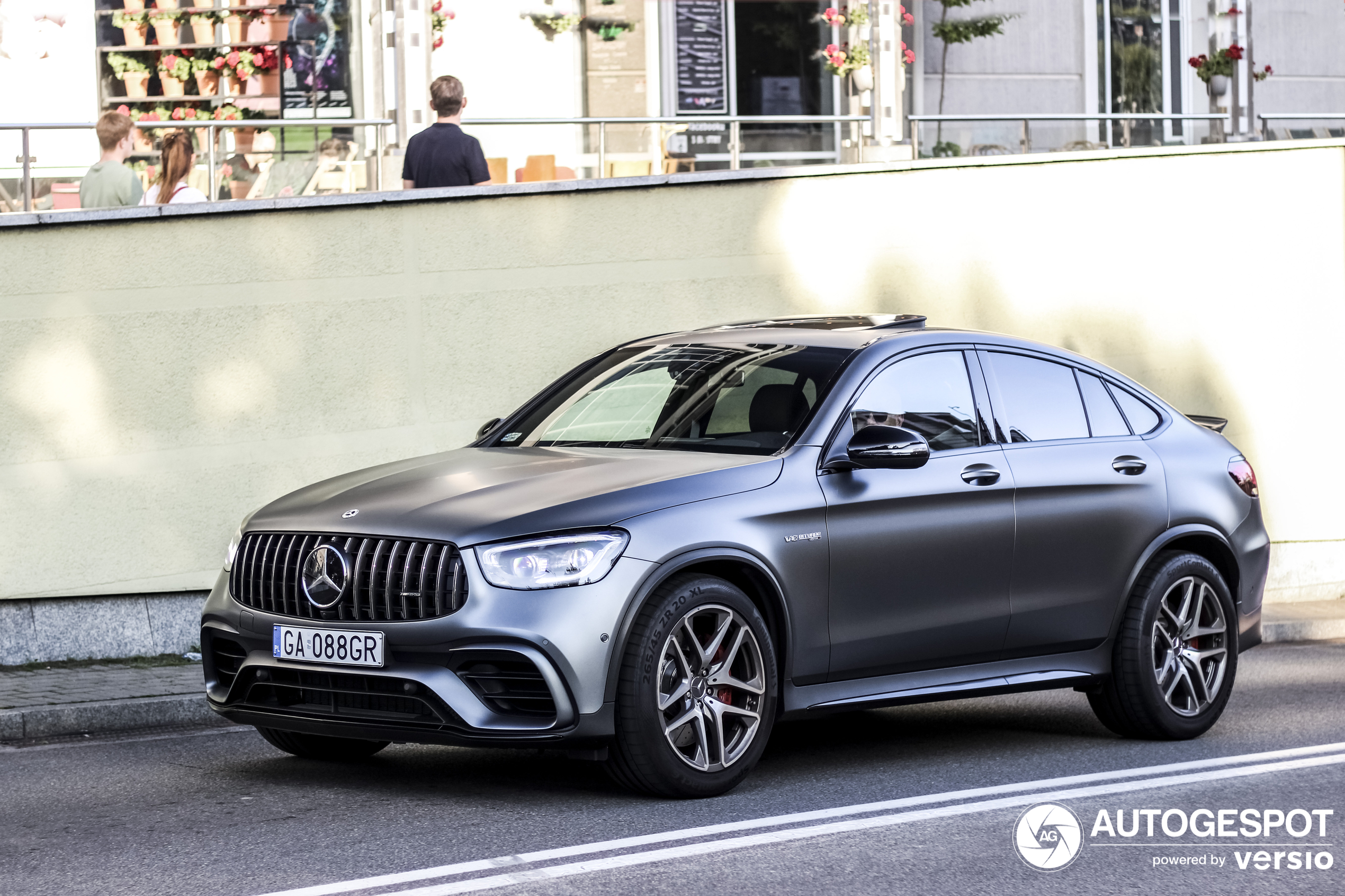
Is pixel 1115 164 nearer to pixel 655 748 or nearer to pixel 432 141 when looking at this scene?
pixel 432 141

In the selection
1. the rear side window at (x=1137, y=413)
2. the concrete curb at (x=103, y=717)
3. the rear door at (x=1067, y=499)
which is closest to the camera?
the rear door at (x=1067, y=499)

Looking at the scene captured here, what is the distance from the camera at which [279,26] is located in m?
16.0

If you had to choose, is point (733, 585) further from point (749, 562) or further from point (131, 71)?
point (131, 71)

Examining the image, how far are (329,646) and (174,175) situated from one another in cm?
559

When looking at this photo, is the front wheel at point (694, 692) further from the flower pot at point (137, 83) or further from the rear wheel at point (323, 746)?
the flower pot at point (137, 83)

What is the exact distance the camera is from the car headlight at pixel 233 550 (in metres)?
6.93

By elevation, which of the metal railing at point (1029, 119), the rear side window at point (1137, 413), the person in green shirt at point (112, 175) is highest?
the metal railing at point (1029, 119)

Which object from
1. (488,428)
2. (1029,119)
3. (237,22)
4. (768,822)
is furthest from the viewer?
(237,22)

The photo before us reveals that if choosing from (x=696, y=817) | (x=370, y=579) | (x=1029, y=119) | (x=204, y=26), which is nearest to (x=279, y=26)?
(x=204, y=26)

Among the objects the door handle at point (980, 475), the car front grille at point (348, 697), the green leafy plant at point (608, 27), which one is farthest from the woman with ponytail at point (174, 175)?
the green leafy plant at point (608, 27)

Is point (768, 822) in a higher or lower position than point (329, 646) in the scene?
lower

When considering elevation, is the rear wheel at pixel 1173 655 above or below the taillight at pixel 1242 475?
below

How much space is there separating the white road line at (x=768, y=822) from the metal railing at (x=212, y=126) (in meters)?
5.95

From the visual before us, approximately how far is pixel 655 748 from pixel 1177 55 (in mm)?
16217
